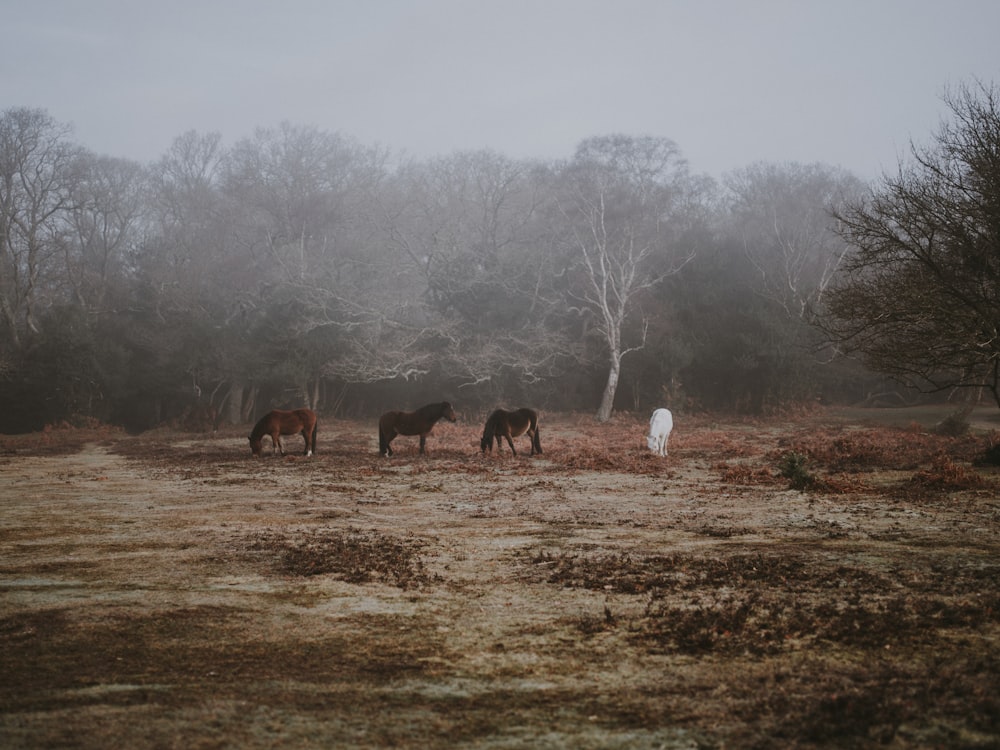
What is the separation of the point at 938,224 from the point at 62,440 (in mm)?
30747

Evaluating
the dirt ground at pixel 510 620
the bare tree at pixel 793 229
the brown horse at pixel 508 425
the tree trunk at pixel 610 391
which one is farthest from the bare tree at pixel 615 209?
the dirt ground at pixel 510 620

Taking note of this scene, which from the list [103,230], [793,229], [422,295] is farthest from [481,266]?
[103,230]

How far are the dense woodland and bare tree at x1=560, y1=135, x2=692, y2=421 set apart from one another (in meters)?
0.12

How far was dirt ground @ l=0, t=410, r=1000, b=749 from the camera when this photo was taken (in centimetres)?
383

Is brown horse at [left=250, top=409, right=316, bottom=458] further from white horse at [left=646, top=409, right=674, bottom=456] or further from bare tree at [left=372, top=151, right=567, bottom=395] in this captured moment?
bare tree at [left=372, top=151, right=567, bottom=395]

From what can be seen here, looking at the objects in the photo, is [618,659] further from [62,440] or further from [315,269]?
[315,269]

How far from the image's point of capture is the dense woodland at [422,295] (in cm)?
3791

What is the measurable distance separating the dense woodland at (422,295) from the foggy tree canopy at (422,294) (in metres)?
0.13

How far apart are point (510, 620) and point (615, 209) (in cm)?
3416

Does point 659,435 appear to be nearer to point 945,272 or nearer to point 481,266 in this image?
point 945,272

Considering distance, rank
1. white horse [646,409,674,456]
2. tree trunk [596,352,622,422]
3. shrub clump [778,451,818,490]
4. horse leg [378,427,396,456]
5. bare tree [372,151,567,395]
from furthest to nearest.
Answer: bare tree [372,151,567,395] < tree trunk [596,352,622,422] < horse leg [378,427,396,456] < white horse [646,409,674,456] < shrub clump [778,451,818,490]

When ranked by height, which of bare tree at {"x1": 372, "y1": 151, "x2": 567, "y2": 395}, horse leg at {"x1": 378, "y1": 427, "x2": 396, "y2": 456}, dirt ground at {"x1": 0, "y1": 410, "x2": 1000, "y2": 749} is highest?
bare tree at {"x1": 372, "y1": 151, "x2": 567, "y2": 395}

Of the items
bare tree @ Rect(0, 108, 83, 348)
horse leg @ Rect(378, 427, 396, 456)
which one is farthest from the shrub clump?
bare tree @ Rect(0, 108, 83, 348)

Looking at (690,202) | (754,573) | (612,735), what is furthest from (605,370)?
(612,735)
